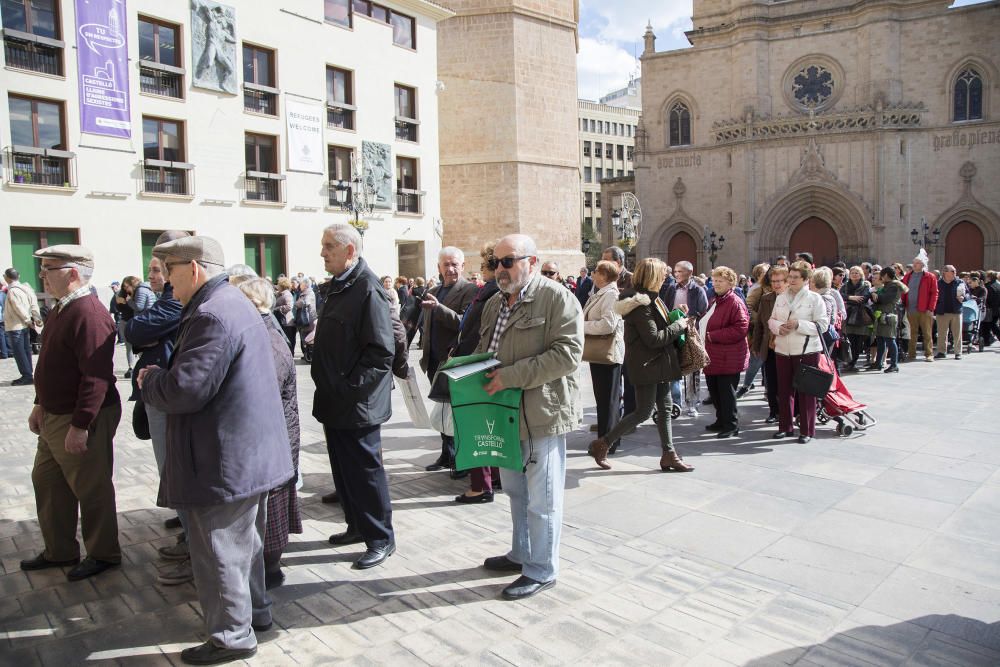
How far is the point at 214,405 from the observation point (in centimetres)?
300

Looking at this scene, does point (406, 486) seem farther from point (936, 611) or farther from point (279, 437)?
point (936, 611)

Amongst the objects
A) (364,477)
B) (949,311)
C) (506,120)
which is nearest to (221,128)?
(506,120)

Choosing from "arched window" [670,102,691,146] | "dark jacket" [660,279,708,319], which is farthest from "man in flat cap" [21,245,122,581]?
"arched window" [670,102,691,146]

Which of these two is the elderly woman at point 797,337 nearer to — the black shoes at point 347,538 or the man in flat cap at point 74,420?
the black shoes at point 347,538

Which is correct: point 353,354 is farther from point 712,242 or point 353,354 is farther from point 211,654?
point 712,242

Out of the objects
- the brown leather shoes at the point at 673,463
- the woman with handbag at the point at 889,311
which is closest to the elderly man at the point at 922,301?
the woman with handbag at the point at 889,311

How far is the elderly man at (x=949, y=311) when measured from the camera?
42.9 feet

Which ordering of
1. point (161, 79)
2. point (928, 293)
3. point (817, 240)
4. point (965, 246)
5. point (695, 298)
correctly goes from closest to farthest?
point (695, 298) → point (928, 293) → point (161, 79) → point (965, 246) → point (817, 240)

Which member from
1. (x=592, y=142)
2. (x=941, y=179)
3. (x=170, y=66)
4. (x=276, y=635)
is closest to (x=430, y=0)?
(x=170, y=66)

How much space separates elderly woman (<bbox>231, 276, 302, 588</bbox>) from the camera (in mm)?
3744

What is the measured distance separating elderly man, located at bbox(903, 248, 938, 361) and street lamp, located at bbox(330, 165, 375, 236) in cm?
1449

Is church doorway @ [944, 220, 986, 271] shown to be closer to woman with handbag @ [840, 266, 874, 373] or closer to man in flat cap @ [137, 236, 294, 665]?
woman with handbag @ [840, 266, 874, 373]

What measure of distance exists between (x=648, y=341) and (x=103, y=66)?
1710 centimetres

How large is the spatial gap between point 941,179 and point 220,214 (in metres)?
30.0
